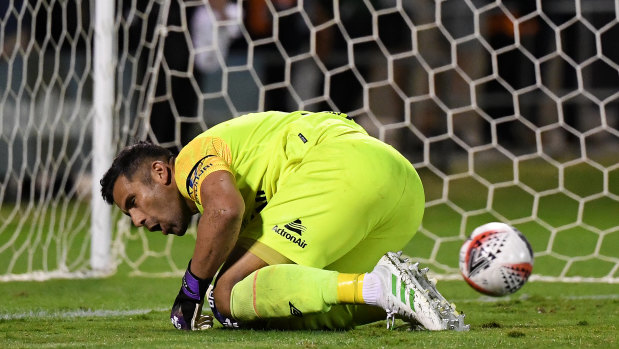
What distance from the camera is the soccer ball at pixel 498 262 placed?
3.97 meters

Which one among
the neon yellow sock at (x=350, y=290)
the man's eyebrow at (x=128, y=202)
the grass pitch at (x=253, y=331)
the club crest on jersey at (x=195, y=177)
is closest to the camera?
the grass pitch at (x=253, y=331)

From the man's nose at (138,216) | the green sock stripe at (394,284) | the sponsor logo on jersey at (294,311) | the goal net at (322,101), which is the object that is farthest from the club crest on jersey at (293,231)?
the goal net at (322,101)

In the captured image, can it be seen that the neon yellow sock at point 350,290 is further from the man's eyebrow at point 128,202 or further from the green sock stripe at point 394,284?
the man's eyebrow at point 128,202

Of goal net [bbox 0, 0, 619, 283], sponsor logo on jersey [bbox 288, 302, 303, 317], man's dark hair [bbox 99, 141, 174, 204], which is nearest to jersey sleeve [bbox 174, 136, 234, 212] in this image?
man's dark hair [bbox 99, 141, 174, 204]

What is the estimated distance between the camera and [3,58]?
712cm

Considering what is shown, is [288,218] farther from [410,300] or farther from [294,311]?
[410,300]

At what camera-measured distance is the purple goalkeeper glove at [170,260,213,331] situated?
329 centimetres

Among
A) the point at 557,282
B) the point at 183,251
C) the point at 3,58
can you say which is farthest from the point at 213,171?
the point at 3,58

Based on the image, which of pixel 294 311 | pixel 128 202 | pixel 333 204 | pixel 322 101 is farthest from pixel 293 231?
pixel 322 101

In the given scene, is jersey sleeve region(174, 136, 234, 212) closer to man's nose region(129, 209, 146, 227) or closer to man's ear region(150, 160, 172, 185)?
man's ear region(150, 160, 172, 185)

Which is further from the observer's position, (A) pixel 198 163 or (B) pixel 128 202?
(B) pixel 128 202

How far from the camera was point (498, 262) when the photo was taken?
3.99m

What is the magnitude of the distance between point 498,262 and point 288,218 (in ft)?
3.57

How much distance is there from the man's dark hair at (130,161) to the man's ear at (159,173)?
25 millimetres
